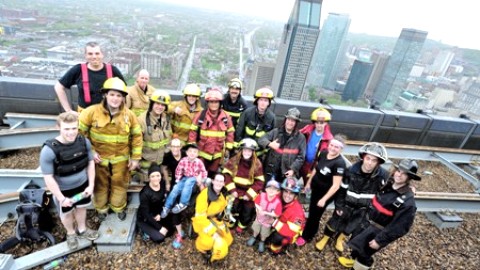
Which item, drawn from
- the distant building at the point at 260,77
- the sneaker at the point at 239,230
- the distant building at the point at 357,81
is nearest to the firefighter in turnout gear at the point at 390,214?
the sneaker at the point at 239,230

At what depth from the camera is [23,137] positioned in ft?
14.4

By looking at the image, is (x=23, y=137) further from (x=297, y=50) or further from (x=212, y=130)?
(x=297, y=50)

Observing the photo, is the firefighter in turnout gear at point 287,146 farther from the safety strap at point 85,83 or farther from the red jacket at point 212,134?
the safety strap at point 85,83

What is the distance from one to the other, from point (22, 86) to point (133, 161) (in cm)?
352

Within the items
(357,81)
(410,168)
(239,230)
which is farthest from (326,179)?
(357,81)

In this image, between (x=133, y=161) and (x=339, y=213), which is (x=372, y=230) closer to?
(x=339, y=213)

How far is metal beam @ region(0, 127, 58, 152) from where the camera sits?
4.25m

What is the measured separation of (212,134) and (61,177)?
1.89 metres

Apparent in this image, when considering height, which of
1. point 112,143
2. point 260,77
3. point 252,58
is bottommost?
point 252,58

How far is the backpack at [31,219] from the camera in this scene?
2.81m

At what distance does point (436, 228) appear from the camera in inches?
178

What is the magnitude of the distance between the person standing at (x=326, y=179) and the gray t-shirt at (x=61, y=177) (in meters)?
2.90

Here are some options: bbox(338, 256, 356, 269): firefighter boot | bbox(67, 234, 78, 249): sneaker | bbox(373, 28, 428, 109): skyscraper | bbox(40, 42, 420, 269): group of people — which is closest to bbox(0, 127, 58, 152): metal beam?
bbox(40, 42, 420, 269): group of people

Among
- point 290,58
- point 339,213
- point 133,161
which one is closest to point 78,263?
point 133,161
